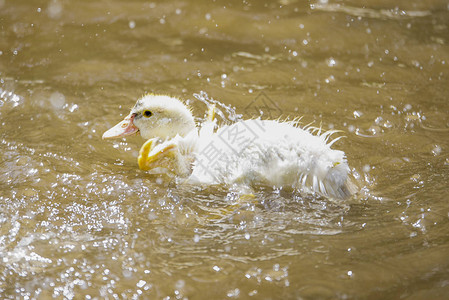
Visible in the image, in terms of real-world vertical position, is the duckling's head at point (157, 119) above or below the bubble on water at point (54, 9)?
below

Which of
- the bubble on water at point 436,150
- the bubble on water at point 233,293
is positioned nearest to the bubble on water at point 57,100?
the bubble on water at point 233,293

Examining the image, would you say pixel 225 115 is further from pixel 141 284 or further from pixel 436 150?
pixel 141 284

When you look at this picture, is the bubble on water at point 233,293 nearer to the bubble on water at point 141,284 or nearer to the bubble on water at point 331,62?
the bubble on water at point 141,284

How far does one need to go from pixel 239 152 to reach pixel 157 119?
26.2 inches

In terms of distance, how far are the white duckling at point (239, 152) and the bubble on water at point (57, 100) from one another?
106 cm

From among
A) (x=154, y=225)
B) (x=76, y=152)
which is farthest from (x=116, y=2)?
(x=154, y=225)

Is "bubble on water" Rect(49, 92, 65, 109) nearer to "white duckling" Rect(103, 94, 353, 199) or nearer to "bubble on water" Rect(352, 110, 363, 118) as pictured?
"white duckling" Rect(103, 94, 353, 199)

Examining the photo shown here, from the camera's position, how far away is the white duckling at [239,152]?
10.1 ft

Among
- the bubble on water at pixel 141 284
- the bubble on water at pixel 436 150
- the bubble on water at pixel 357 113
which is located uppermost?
the bubble on water at pixel 357 113

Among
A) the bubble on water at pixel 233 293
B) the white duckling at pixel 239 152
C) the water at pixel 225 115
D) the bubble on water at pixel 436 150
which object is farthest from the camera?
the bubble on water at pixel 436 150

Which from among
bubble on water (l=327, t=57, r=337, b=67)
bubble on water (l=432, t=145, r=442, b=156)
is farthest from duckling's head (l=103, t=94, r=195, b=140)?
bubble on water (l=327, t=57, r=337, b=67)

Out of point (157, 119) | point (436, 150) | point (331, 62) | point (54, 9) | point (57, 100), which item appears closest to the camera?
point (157, 119)

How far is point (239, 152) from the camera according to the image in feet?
10.4

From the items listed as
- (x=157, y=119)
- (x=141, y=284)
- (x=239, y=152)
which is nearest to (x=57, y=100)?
(x=157, y=119)
